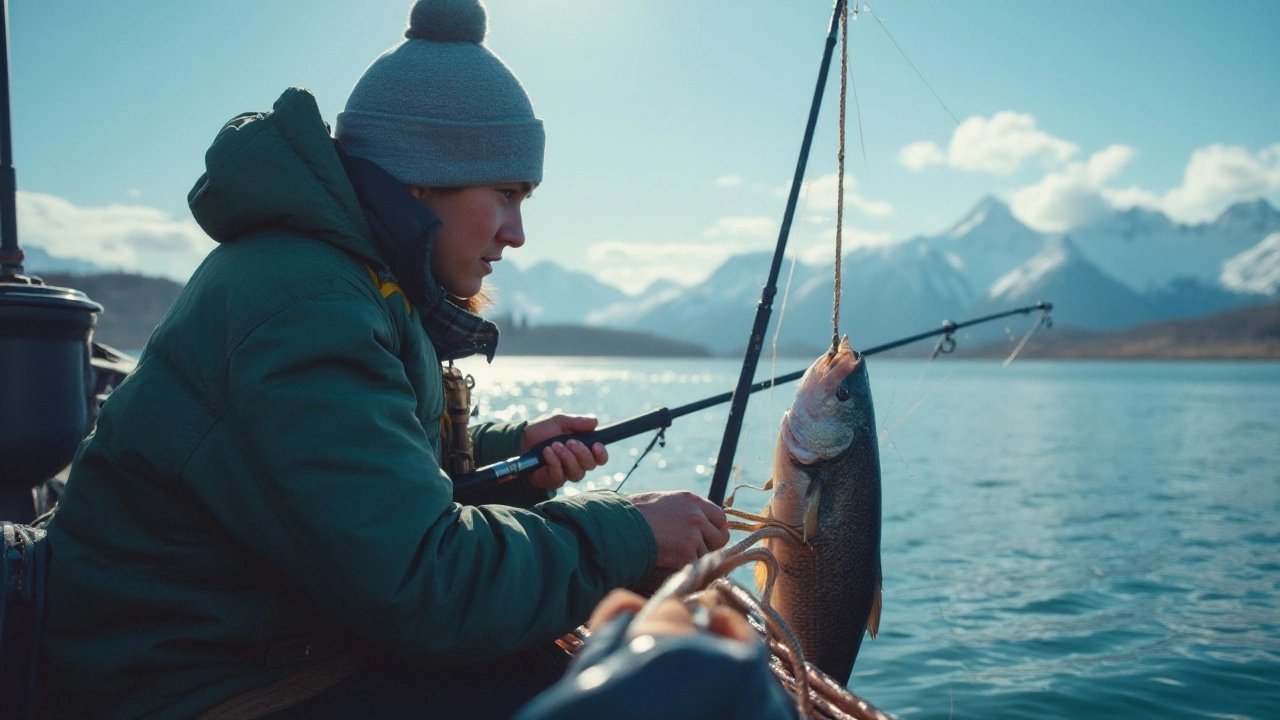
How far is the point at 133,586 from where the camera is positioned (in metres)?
1.88

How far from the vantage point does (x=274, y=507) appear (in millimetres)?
1768

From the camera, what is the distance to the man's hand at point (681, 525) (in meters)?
2.32

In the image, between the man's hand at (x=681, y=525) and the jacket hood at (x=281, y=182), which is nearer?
the jacket hood at (x=281, y=182)

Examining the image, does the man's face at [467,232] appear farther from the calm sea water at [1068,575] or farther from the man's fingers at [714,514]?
the calm sea water at [1068,575]

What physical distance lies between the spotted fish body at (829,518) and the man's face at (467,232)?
1444mm

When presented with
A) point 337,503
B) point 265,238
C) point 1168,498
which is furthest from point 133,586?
point 1168,498

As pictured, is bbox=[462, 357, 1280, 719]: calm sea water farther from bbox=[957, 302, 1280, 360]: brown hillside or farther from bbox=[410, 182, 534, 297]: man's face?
bbox=[957, 302, 1280, 360]: brown hillside

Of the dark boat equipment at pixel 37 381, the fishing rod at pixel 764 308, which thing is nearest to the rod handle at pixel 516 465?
the fishing rod at pixel 764 308

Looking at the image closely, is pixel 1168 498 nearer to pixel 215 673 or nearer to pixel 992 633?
pixel 992 633

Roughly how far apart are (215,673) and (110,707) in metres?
0.23

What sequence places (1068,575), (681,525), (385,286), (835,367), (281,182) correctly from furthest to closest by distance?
(1068,575) < (835,367) < (681,525) < (385,286) < (281,182)

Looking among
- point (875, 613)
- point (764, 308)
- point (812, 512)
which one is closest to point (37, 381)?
point (764, 308)

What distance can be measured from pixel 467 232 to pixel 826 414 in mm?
1636

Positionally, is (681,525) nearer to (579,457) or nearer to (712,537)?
(712,537)
